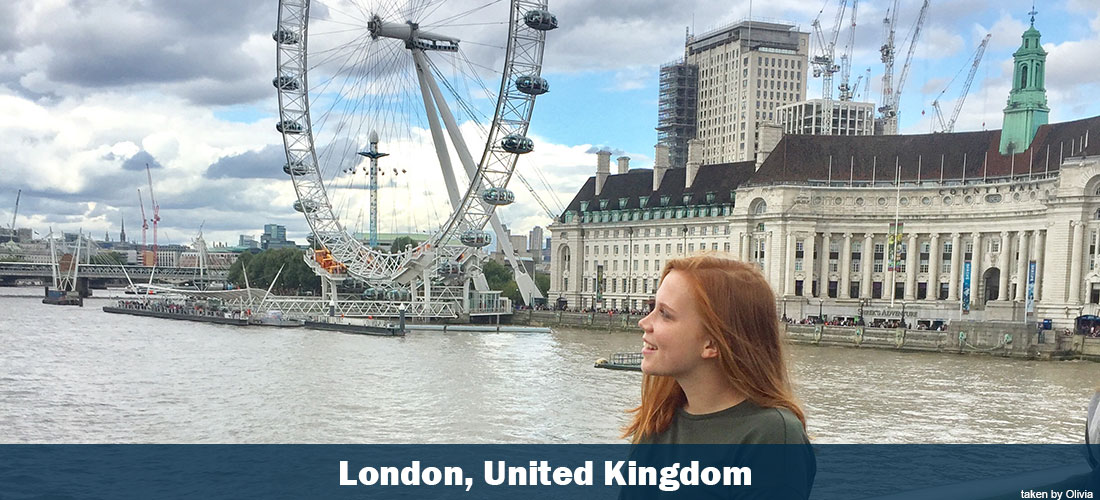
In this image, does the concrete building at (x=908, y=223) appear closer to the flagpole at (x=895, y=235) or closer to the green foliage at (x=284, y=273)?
the flagpole at (x=895, y=235)

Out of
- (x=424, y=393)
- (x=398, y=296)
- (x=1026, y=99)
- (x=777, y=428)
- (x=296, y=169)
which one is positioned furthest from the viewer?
(x=398, y=296)

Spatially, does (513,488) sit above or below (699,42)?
below

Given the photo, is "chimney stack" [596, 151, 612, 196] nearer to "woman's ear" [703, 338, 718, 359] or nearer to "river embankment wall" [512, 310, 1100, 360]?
"river embankment wall" [512, 310, 1100, 360]

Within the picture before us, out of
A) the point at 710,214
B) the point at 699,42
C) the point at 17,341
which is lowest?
the point at 17,341

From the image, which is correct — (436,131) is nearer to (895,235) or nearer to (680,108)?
(895,235)

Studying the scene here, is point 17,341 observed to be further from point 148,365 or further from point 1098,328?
point 1098,328

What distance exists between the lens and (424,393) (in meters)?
33.8

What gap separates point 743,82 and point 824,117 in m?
11.4

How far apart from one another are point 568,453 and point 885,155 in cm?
5983

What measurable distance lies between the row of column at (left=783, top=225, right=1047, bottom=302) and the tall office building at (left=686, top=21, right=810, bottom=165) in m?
55.2

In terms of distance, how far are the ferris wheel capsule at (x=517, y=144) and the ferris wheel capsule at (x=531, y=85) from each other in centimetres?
279

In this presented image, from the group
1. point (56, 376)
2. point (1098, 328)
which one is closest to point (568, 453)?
point (56, 376)

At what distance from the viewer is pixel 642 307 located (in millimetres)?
85125

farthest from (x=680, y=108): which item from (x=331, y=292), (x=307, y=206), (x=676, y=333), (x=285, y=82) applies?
(x=676, y=333)
